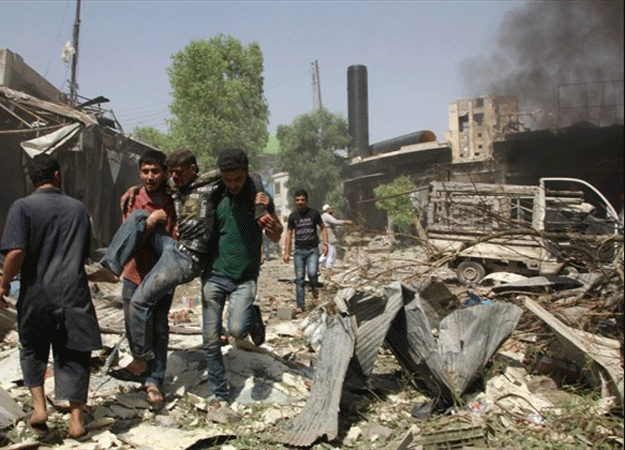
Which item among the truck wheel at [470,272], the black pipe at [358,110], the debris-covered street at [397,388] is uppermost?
the black pipe at [358,110]

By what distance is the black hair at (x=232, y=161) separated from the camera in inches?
149

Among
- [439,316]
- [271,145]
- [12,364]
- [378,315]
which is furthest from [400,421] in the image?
[271,145]

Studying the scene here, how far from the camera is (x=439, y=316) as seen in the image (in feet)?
17.9

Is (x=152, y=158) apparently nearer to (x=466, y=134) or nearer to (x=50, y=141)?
(x=50, y=141)

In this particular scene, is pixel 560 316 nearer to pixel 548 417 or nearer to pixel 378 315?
pixel 548 417

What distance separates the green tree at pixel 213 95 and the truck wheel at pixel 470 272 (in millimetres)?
17223

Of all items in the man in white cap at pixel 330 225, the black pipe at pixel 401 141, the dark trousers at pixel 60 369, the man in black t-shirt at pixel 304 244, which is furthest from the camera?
the black pipe at pixel 401 141

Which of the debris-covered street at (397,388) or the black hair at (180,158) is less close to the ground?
the black hair at (180,158)

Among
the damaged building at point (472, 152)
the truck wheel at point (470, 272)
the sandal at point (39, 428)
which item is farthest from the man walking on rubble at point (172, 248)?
the truck wheel at point (470, 272)

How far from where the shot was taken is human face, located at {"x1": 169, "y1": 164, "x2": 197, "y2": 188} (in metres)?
4.04

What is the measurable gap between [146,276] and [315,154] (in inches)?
1140

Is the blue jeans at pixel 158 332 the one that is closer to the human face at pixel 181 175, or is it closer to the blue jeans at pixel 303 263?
the human face at pixel 181 175

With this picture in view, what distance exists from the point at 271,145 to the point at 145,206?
56.3 metres

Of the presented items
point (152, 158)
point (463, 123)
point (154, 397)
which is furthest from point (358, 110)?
point (154, 397)
